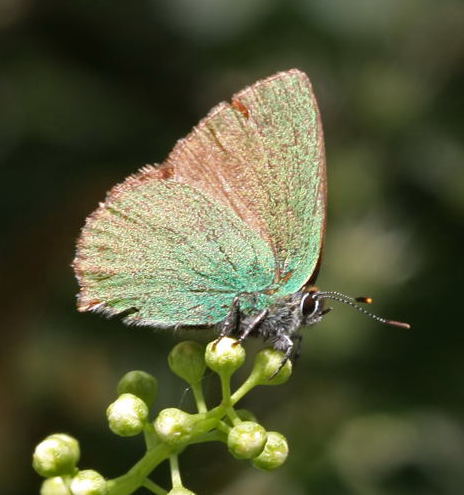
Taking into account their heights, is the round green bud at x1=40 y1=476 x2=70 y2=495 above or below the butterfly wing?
below

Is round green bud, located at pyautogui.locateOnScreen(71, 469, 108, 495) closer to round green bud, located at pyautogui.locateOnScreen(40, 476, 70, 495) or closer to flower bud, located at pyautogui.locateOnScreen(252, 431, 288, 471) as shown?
round green bud, located at pyautogui.locateOnScreen(40, 476, 70, 495)

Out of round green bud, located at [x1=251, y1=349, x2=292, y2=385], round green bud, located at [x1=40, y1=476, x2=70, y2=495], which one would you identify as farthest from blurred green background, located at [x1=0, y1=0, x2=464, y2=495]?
round green bud, located at [x1=40, y1=476, x2=70, y2=495]

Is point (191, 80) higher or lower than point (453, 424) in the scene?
higher

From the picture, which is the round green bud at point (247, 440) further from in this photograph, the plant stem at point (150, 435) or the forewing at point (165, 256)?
the forewing at point (165, 256)

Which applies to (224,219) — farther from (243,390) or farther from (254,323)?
(243,390)

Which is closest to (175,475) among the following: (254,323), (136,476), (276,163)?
(136,476)

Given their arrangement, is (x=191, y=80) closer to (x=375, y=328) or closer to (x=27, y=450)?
(x=375, y=328)

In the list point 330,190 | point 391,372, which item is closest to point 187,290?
point 391,372

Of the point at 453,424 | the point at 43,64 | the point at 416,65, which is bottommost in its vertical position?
the point at 453,424
